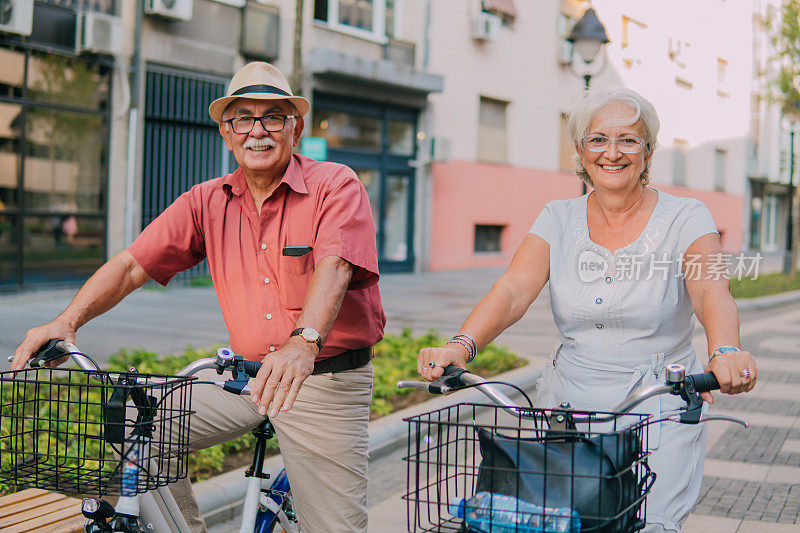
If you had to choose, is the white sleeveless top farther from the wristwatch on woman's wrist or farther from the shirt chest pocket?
the shirt chest pocket

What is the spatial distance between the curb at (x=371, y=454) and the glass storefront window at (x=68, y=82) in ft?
27.2

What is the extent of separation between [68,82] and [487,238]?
11834mm

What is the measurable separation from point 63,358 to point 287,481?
904mm

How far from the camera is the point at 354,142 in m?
18.7

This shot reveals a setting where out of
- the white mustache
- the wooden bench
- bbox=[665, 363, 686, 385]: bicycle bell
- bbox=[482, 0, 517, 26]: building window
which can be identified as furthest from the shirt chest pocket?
bbox=[482, 0, 517, 26]: building window

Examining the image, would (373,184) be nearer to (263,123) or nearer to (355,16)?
(355,16)

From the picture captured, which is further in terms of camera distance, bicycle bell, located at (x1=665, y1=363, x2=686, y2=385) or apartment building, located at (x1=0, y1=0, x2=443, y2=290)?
apartment building, located at (x1=0, y1=0, x2=443, y2=290)

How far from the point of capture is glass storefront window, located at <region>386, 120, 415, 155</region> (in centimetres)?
1961

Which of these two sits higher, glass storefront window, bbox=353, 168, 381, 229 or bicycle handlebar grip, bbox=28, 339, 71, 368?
glass storefront window, bbox=353, 168, 381, 229

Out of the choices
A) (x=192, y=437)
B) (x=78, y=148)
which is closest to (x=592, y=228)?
(x=192, y=437)

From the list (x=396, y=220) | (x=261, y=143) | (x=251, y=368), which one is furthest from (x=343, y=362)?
(x=396, y=220)

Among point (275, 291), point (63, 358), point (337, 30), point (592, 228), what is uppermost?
point (337, 30)

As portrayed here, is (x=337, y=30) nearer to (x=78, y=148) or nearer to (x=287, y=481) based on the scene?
(x=78, y=148)

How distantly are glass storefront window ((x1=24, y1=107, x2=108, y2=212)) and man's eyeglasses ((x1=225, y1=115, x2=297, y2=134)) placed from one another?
427 inches
